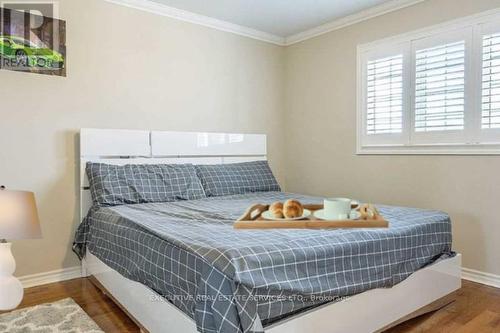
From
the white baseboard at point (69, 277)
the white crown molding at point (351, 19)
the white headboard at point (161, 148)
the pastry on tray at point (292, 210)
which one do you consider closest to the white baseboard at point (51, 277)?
the white baseboard at point (69, 277)

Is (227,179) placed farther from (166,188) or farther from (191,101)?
(191,101)

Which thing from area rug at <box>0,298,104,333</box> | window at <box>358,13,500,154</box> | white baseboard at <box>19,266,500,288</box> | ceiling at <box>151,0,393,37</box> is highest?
ceiling at <box>151,0,393,37</box>

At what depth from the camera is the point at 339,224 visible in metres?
1.75

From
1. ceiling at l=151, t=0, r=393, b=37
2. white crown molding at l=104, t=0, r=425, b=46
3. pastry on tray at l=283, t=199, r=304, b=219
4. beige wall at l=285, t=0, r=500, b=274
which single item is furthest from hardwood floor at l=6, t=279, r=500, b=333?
ceiling at l=151, t=0, r=393, b=37

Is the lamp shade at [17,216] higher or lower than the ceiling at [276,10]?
lower

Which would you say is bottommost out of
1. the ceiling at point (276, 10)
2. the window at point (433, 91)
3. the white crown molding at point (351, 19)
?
the window at point (433, 91)

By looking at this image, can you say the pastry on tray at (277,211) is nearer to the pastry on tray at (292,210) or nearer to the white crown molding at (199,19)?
the pastry on tray at (292,210)

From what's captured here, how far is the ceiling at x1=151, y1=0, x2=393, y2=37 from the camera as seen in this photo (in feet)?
10.4

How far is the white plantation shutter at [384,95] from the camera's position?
3148mm

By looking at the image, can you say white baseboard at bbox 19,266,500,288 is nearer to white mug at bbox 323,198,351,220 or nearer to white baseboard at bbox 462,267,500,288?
white baseboard at bbox 462,267,500,288

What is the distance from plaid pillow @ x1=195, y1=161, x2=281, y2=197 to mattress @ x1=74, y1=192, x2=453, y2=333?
2.80 ft

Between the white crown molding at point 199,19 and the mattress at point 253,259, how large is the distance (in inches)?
76.0

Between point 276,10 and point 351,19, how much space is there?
2.50 feet

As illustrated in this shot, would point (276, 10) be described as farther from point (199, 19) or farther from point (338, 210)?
point (338, 210)
